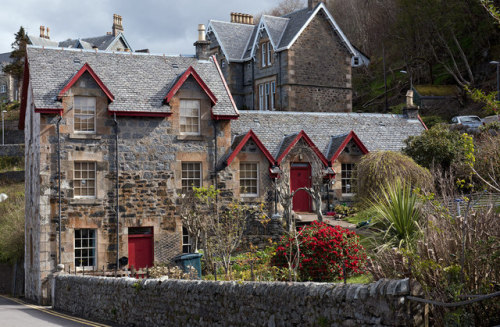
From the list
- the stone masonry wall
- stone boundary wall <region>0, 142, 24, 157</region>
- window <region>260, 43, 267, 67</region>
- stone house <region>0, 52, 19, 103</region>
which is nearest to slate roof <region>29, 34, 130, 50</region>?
stone boundary wall <region>0, 142, 24, 157</region>

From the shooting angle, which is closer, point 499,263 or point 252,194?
point 499,263

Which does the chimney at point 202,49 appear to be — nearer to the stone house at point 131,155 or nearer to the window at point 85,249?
the stone house at point 131,155

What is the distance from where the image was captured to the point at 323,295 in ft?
32.8

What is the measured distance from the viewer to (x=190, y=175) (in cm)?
2925

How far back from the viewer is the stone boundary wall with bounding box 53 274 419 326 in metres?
8.82

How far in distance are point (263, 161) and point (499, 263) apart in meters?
21.8

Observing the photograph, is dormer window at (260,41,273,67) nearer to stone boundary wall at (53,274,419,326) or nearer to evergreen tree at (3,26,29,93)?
stone boundary wall at (53,274,419,326)

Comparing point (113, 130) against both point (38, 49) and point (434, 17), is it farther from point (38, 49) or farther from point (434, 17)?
point (434, 17)

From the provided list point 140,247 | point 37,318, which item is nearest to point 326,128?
point 140,247

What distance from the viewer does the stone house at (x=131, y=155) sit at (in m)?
27.3

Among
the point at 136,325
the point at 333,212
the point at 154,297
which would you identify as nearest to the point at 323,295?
the point at 154,297

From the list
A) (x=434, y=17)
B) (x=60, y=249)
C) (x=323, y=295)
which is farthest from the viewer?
(x=434, y=17)

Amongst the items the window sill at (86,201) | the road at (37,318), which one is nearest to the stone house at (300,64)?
the window sill at (86,201)

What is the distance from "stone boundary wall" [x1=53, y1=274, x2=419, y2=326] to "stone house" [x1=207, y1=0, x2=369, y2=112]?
24297 millimetres
